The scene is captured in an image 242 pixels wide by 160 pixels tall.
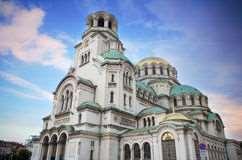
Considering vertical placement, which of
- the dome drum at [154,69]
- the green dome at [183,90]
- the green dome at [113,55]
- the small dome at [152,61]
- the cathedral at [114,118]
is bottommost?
the cathedral at [114,118]

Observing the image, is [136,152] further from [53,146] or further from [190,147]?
[53,146]

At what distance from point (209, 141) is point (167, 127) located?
8915 millimetres

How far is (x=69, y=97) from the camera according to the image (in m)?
33.4

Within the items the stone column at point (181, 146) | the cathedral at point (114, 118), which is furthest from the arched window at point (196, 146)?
the stone column at point (181, 146)

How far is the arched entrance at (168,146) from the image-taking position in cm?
2305

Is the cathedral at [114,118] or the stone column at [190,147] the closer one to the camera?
the stone column at [190,147]

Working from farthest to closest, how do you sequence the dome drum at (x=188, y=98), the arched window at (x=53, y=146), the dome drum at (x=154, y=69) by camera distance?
1. the dome drum at (x=154, y=69)
2. the dome drum at (x=188, y=98)
3. the arched window at (x=53, y=146)

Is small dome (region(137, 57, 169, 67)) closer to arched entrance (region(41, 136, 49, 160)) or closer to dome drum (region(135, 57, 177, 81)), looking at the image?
dome drum (region(135, 57, 177, 81))

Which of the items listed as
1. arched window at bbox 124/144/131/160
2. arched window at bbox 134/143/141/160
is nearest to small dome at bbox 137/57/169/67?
arched window at bbox 124/144/131/160

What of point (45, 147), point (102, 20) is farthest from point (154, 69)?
point (45, 147)

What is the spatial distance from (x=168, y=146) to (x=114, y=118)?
30.1ft

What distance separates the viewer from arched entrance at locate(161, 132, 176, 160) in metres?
23.0

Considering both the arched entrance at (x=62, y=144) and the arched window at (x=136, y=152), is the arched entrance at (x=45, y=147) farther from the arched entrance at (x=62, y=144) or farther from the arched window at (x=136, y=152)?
the arched window at (x=136, y=152)

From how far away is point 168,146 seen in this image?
924 inches
